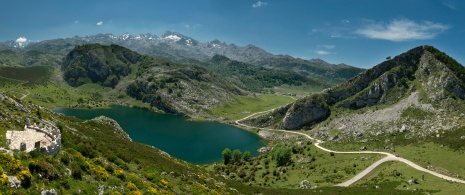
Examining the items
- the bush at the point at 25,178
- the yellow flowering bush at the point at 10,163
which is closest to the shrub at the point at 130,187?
the bush at the point at 25,178

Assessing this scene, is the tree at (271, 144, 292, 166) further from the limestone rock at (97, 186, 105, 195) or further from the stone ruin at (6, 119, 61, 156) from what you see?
the limestone rock at (97, 186, 105, 195)

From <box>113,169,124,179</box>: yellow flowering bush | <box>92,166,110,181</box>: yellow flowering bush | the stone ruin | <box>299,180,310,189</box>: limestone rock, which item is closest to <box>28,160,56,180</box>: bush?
the stone ruin

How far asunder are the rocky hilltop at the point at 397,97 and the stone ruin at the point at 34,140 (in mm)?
133842

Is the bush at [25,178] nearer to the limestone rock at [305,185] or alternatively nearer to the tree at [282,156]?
the limestone rock at [305,185]

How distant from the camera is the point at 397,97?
167875 mm

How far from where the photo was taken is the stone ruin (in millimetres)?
27547

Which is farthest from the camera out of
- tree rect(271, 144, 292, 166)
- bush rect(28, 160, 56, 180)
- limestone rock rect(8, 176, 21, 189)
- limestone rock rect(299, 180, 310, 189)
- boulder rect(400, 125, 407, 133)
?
boulder rect(400, 125, 407, 133)

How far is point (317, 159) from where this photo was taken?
123 m

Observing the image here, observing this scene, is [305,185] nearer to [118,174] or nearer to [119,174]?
[119,174]

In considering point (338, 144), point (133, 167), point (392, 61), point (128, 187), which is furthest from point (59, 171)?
point (392, 61)

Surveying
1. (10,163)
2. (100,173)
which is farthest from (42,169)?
(100,173)

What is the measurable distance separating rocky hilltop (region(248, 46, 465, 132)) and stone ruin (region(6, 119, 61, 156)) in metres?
134

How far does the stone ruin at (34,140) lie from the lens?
27547 mm

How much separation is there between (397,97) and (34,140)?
173030 mm
